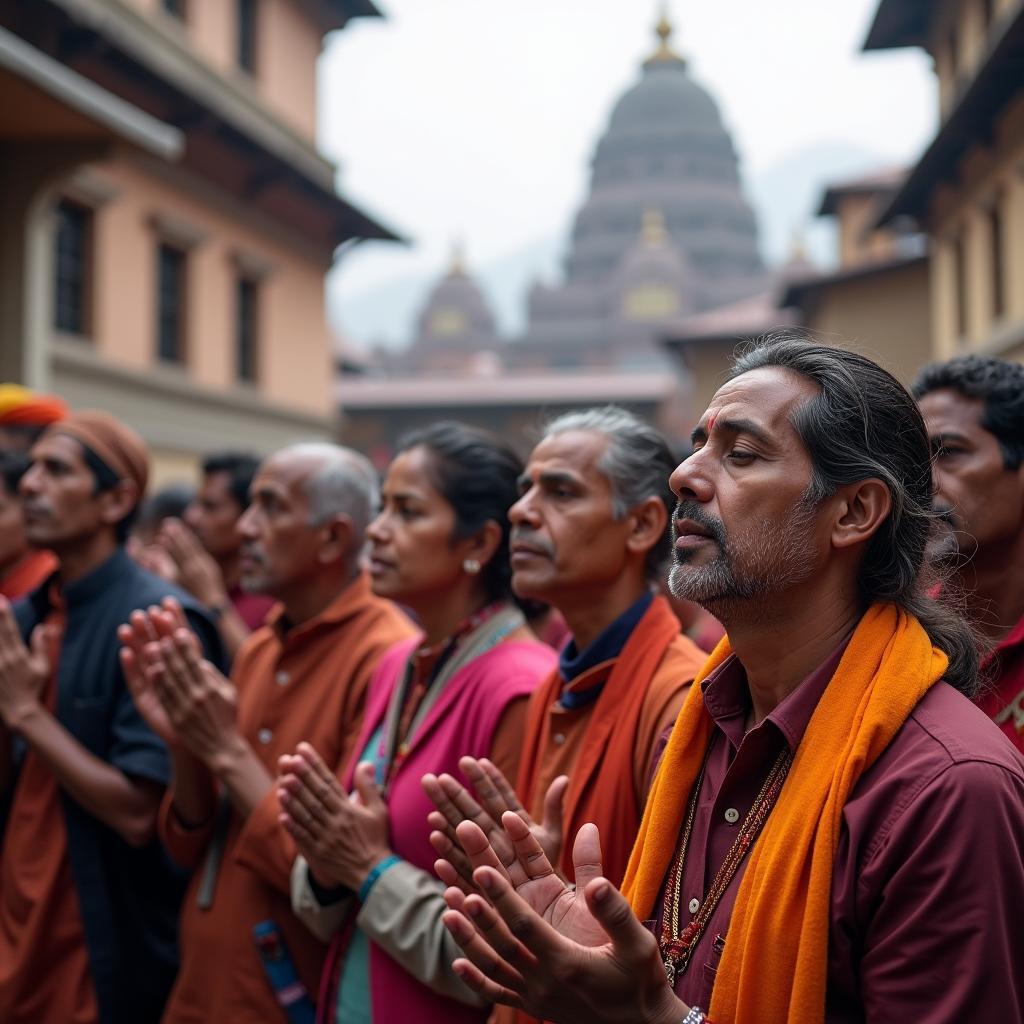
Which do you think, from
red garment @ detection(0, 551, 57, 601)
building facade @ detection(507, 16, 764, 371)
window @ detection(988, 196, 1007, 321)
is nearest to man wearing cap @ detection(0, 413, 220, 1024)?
red garment @ detection(0, 551, 57, 601)

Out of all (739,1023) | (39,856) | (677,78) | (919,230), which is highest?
(677,78)

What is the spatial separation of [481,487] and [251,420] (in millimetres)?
14500

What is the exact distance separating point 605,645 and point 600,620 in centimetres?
15

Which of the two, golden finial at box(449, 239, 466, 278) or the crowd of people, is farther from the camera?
golden finial at box(449, 239, 466, 278)

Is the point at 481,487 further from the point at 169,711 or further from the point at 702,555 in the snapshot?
the point at 702,555

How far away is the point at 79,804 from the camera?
3596 millimetres

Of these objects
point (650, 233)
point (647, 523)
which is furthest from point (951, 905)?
point (650, 233)

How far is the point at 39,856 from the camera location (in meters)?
3.63

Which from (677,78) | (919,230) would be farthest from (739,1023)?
(677,78)

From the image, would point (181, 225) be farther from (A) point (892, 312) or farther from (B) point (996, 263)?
(A) point (892, 312)

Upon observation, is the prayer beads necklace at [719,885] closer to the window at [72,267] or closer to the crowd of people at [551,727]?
the crowd of people at [551,727]

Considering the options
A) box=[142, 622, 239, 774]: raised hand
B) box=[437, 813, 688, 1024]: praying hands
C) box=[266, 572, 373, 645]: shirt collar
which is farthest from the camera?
box=[266, 572, 373, 645]: shirt collar

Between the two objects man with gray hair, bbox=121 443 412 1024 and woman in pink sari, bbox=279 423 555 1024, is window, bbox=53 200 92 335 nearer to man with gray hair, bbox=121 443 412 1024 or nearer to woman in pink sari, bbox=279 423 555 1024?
man with gray hair, bbox=121 443 412 1024

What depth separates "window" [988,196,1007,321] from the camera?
1583 centimetres
